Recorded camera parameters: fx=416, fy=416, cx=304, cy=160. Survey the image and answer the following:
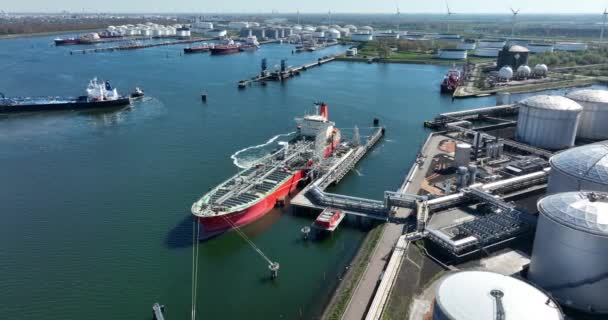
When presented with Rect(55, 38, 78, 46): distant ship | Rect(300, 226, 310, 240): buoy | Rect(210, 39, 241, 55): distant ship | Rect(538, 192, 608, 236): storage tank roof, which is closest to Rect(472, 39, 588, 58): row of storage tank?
Rect(210, 39, 241, 55): distant ship

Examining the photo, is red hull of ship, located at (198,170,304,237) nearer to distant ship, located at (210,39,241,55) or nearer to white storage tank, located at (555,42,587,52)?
distant ship, located at (210,39,241,55)

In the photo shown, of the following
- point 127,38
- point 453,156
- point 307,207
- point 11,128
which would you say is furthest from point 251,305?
point 127,38

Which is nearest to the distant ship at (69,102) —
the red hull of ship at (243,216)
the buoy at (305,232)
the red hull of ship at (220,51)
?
the red hull of ship at (243,216)

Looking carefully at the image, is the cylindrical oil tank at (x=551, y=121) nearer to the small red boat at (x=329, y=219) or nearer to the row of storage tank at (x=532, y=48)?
the small red boat at (x=329, y=219)

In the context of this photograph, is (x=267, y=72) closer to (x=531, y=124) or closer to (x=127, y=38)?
(x=531, y=124)

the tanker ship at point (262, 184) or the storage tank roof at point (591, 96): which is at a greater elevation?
the storage tank roof at point (591, 96)

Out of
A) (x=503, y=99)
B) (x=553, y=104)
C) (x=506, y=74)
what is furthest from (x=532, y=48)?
(x=553, y=104)
